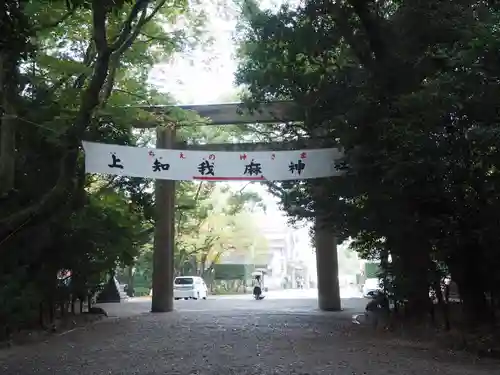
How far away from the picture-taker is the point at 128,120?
11.0 metres

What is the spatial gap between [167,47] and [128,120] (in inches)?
68.8

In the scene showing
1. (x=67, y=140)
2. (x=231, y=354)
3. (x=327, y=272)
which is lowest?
(x=231, y=354)

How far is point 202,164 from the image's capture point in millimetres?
10758

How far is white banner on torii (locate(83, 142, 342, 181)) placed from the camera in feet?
34.0

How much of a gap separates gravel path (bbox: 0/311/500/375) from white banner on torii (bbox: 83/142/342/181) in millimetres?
2892

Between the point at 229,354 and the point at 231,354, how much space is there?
0.09 feet

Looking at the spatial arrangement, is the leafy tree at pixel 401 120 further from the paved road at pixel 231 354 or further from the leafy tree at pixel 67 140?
the leafy tree at pixel 67 140

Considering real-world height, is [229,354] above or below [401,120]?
below

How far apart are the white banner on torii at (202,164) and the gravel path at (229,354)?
2892mm

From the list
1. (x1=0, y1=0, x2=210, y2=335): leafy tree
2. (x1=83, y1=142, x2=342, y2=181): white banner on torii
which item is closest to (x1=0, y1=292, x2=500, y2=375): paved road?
(x1=0, y1=0, x2=210, y2=335): leafy tree

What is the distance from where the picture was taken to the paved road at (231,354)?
6223 millimetres

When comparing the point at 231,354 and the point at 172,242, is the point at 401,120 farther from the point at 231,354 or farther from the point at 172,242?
the point at 172,242

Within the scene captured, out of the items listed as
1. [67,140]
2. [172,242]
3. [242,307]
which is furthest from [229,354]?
[242,307]

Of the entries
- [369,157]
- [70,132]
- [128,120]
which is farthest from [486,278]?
[128,120]
